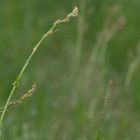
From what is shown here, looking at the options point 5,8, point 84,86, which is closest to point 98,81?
point 84,86

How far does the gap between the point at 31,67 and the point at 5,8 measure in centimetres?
74

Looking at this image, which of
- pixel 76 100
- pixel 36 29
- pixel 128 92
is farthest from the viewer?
pixel 36 29

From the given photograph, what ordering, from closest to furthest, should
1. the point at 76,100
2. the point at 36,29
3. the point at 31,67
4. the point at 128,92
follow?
the point at 128,92 < the point at 76,100 < the point at 31,67 < the point at 36,29

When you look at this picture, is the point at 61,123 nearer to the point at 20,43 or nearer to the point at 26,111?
the point at 26,111

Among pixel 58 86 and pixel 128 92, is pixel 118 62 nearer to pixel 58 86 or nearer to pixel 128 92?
pixel 58 86

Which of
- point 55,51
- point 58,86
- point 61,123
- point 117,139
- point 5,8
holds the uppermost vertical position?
point 5,8

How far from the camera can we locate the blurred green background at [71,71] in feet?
11.6

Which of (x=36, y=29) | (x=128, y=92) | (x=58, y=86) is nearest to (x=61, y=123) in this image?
(x=128, y=92)

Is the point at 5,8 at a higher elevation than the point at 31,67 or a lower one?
higher

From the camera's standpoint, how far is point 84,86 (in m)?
3.83

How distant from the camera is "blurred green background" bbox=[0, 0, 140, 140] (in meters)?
3.52

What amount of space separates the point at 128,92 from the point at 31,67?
0.86m

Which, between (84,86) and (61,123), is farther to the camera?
(84,86)

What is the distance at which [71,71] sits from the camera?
433cm
